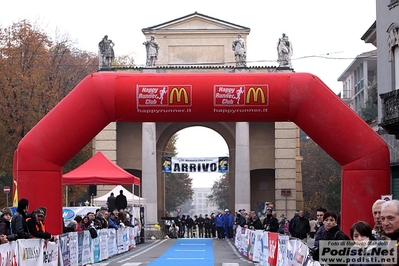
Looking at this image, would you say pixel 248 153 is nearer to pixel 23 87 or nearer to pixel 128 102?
pixel 23 87

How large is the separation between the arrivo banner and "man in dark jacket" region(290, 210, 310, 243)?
3.29 meters

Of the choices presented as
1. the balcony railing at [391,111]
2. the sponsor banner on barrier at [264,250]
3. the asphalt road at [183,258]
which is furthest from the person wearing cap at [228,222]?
the sponsor banner on barrier at [264,250]

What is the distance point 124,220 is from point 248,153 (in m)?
14.2

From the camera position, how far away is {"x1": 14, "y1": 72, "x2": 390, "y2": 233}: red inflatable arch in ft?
60.2

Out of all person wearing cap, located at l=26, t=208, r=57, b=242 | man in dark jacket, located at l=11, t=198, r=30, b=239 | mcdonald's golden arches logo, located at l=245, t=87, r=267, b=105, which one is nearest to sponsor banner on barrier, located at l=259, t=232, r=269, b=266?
mcdonald's golden arches logo, located at l=245, t=87, r=267, b=105

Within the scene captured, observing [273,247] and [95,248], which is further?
[95,248]

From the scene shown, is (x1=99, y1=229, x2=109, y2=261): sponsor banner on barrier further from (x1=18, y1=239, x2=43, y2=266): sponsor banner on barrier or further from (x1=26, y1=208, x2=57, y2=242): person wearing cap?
(x1=18, y1=239, x2=43, y2=266): sponsor banner on barrier

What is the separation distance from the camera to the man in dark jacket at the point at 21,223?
1498cm

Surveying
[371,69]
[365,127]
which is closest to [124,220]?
[365,127]

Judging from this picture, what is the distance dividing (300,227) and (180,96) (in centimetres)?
479

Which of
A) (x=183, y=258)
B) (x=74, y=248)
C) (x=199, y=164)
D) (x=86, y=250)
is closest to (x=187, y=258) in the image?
(x=183, y=258)

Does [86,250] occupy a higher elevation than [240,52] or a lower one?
lower

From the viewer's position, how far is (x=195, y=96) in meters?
18.9

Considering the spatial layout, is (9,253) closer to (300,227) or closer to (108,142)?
(300,227)
